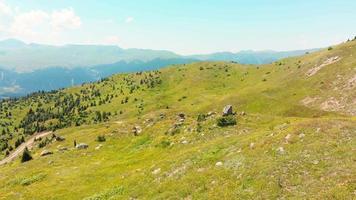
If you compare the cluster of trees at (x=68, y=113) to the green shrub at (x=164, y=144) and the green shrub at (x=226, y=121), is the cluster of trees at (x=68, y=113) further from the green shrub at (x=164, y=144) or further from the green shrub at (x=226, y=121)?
the green shrub at (x=226, y=121)

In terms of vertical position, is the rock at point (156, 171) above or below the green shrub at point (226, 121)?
below

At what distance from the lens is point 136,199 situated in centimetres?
3009

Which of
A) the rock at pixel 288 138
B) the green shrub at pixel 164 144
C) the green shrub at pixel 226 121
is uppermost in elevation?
the rock at pixel 288 138

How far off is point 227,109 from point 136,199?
2337cm

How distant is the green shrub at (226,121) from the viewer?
151 ft

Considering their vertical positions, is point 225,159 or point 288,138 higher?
point 288,138

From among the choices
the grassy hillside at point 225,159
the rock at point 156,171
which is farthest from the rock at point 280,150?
the rock at point 156,171

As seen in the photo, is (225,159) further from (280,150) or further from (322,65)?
(322,65)

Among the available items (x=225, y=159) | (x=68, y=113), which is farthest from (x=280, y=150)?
(x=68, y=113)

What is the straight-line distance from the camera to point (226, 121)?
46.5 metres

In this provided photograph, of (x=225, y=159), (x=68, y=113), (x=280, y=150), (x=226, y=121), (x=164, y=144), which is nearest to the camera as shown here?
(x=280, y=150)

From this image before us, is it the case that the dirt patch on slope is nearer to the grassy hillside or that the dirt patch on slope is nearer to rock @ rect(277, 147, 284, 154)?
the grassy hillside

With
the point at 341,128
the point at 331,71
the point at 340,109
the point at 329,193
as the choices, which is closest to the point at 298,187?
the point at 329,193

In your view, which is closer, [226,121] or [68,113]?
[226,121]
